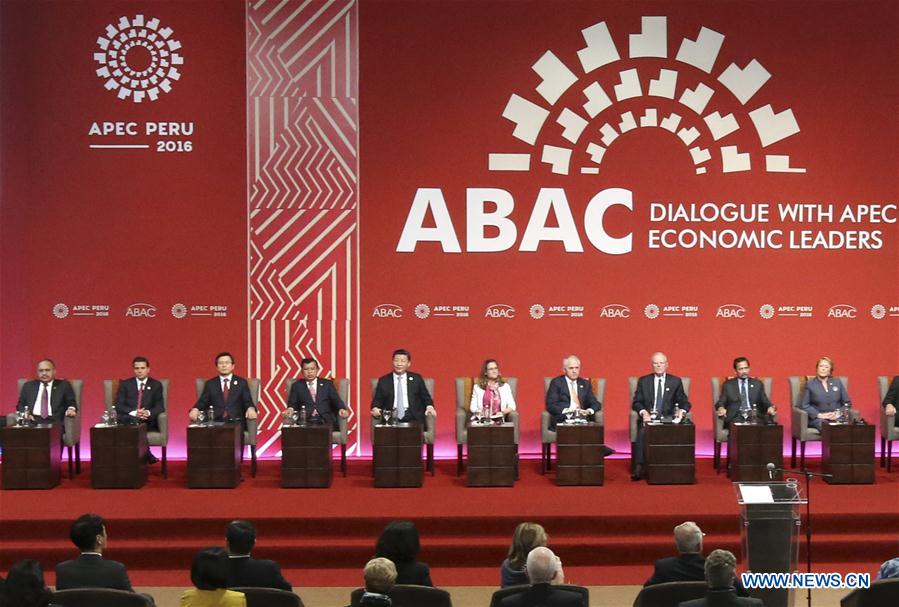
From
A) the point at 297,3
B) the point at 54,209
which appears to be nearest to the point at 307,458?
the point at 54,209

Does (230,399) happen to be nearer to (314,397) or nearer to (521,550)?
(314,397)

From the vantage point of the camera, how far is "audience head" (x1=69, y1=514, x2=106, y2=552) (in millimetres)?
4926

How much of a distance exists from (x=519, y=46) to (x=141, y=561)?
5.46 metres

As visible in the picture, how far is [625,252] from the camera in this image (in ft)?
32.8

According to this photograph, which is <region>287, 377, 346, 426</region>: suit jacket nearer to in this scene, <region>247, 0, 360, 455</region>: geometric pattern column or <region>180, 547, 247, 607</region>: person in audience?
<region>247, 0, 360, 455</region>: geometric pattern column

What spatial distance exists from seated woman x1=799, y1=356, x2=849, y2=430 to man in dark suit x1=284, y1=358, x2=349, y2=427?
3.85 metres

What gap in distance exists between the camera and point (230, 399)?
9016 millimetres

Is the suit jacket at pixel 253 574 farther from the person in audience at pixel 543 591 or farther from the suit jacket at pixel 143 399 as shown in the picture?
the suit jacket at pixel 143 399

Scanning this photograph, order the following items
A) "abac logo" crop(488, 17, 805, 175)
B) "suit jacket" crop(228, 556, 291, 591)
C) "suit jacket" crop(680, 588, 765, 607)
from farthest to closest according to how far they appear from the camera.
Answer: "abac logo" crop(488, 17, 805, 175) → "suit jacket" crop(228, 556, 291, 591) → "suit jacket" crop(680, 588, 765, 607)

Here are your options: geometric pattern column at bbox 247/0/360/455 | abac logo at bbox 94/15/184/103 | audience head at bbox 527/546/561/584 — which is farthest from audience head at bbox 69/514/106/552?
abac logo at bbox 94/15/184/103

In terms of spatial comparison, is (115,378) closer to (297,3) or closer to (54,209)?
(54,209)

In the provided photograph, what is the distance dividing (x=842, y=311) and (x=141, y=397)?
6.21 meters

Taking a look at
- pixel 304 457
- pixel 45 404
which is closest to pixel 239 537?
pixel 304 457

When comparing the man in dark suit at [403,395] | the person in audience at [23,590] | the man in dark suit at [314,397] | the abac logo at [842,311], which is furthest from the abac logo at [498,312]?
the person in audience at [23,590]
